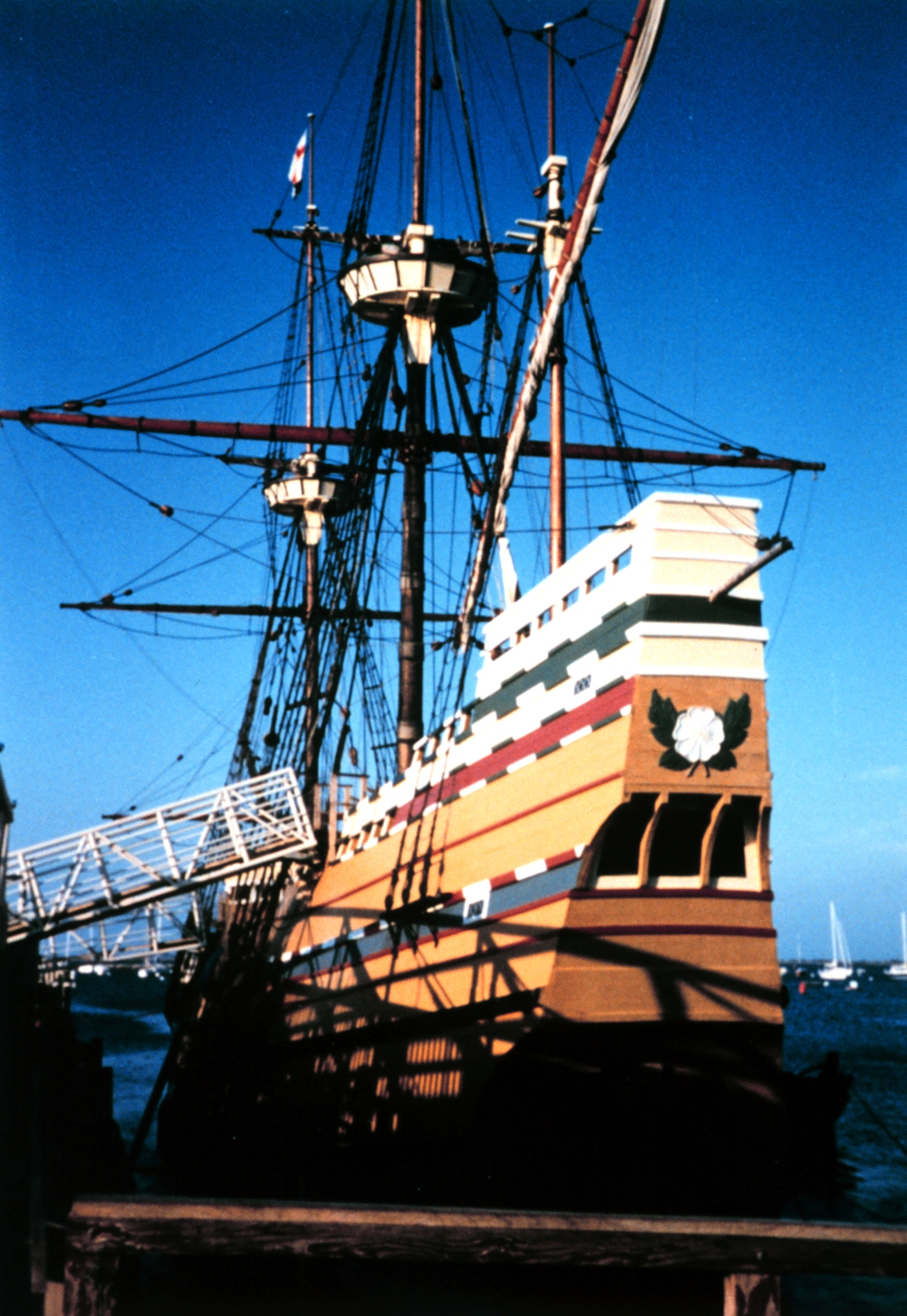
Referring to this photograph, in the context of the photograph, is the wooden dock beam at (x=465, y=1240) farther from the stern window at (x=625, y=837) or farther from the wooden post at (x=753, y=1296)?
the stern window at (x=625, y=837)

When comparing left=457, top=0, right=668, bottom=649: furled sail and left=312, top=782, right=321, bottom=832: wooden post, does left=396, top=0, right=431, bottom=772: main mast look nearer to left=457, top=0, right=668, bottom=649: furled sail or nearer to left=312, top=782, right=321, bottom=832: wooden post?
left=312, top=782, right=321, bottom=832: wooden post

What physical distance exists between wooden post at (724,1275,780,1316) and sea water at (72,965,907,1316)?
2.6 inches

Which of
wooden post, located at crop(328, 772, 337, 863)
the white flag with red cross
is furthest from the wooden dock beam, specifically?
the white flag with red cross

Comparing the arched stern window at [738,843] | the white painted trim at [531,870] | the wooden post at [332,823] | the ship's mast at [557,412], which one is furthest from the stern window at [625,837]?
the wooden post at [332,823]

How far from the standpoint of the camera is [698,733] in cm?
1254

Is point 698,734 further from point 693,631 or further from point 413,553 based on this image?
point 413,553

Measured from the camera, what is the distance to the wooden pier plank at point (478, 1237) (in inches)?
164

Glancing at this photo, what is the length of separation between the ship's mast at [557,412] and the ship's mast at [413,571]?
3.98 meters

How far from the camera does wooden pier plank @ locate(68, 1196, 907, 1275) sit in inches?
164

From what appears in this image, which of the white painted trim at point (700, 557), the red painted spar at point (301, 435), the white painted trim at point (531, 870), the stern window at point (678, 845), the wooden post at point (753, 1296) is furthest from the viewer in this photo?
the red painted spar at point (301, 435)

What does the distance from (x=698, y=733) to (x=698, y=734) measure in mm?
15

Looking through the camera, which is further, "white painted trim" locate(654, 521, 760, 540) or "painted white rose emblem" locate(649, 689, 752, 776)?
"white painted trim" locate(654, 521, 760, 540)

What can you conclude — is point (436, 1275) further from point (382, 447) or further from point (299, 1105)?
point (382, 447)

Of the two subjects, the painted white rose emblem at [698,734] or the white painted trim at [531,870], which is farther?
the white painted trim at [531,870]
